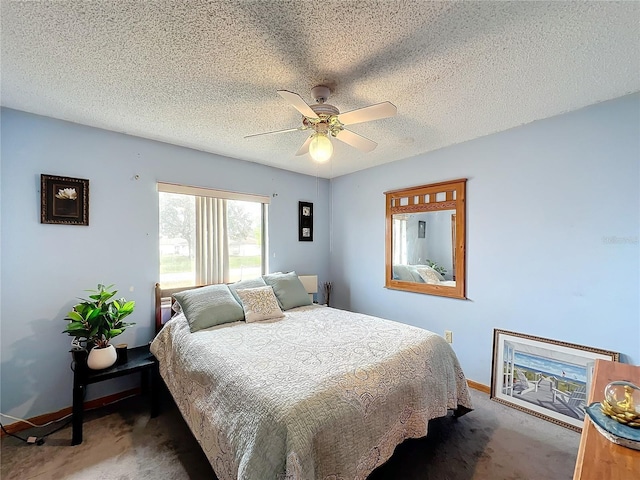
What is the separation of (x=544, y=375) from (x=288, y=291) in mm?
2434

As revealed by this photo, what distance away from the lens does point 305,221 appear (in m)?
4.07

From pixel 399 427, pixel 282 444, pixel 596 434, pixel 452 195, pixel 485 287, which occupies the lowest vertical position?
pixel 399 427

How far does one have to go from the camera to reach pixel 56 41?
1.40 m

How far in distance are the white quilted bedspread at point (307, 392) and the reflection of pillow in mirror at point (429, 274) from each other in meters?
1.09

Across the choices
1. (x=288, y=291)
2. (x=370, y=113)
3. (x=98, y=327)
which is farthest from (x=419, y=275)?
(x=98, y=327)

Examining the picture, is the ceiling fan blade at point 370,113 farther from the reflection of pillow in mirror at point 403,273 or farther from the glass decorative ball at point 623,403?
the reflection of pillow in mirror at point 403,273

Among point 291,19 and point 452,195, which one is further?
point 452,195

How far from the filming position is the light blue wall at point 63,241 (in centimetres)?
211

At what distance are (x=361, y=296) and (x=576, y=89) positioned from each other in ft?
9.70

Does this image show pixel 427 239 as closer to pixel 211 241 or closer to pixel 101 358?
pixel 211 241

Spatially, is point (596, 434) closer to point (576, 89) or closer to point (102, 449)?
point (576, 89)

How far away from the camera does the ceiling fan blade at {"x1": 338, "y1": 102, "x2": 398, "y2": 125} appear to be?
157 cm

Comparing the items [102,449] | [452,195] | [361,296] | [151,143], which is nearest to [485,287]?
[452,195]

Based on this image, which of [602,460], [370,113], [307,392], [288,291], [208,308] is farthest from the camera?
[288,291]
